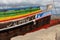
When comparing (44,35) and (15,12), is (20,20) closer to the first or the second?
(15,12)

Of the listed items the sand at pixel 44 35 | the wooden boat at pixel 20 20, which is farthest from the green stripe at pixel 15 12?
the sand at pixel 44 35

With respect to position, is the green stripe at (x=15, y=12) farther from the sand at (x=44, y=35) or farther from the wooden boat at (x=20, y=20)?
the sand at (x=44, y=35)

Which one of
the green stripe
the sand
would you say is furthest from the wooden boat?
the sand

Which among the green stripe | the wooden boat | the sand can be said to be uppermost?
the green stripe

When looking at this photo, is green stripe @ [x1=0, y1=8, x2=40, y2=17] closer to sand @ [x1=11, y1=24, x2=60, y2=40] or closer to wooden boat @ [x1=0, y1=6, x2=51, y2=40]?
wooden boat @ [x1=0, y1=6, x2=51, y2=40]

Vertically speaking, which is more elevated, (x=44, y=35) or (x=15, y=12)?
(x=15, y=12)

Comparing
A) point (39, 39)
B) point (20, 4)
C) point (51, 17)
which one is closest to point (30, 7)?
point (20, 4)

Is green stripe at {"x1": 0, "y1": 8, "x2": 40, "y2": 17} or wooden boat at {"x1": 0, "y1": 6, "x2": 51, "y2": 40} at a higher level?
green stripe at {"x1": 0, "y1": 8, "x2": 40, "y2": 17}

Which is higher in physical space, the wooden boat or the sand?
the wooden boat

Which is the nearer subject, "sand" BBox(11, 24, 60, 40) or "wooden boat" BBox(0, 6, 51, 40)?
"sand" BBox(11, 24, 60, 40)

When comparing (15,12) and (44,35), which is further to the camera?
(15,12)

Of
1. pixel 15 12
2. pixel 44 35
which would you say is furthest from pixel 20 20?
pixel 44 35

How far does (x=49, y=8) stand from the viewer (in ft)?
6.77

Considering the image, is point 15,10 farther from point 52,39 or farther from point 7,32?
point 52,39
